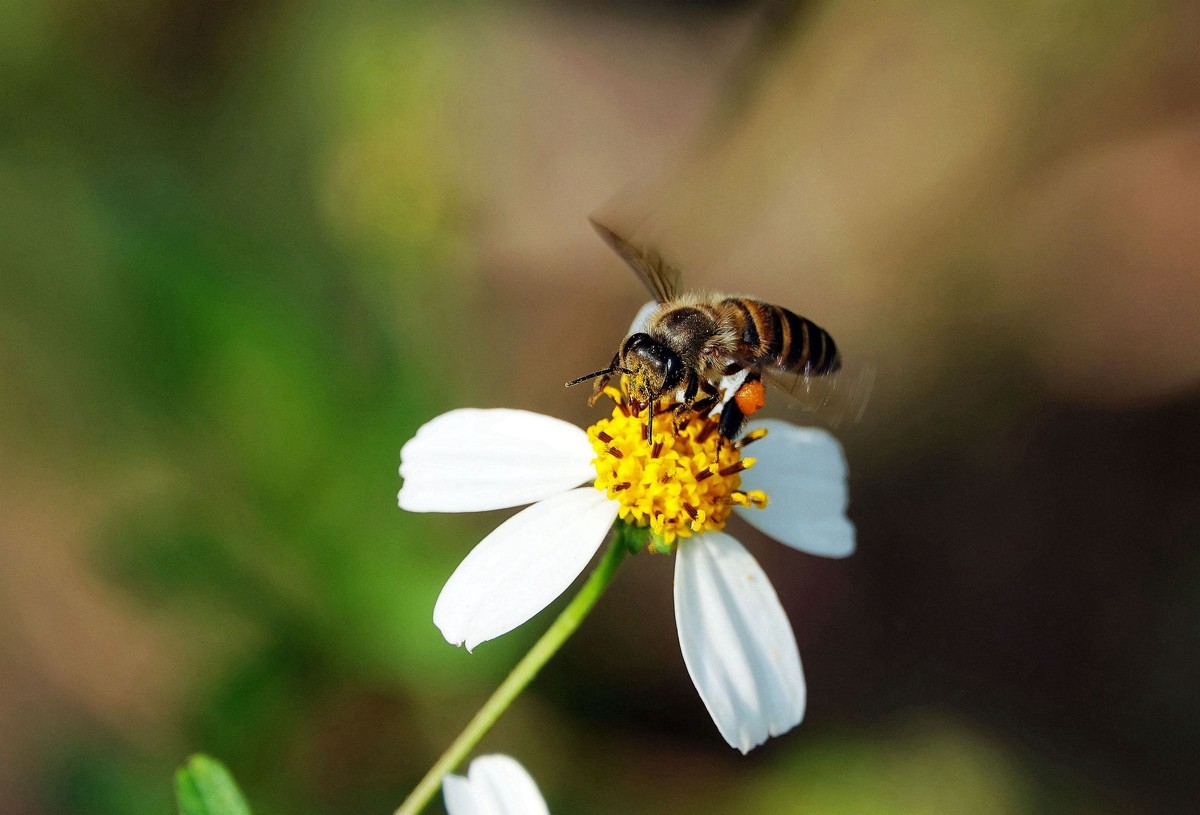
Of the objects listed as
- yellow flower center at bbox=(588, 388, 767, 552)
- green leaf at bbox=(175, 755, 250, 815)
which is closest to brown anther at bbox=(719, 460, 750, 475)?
yellow flower center at bbox=(588, 388, 767, 552)

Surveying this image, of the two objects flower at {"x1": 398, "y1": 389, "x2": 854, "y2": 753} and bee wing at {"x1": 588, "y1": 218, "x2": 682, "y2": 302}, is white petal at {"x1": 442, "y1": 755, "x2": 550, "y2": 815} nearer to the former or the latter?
flower at {"x1": 398, "y1": 389, "x2": 854, "y2": 753}

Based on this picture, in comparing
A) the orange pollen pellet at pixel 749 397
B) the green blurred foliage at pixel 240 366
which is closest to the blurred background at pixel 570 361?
the green blurred foliage at pixel 240 366

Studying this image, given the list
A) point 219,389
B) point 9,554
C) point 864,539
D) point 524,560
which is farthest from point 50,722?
point 864,539

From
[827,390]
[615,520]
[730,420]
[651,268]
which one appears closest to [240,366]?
[651,268]

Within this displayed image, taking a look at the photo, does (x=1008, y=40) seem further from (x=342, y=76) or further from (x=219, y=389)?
(x=219, y=389)

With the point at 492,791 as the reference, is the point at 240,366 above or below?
above

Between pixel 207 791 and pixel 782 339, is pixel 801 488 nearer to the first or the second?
pixel 782 339
